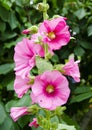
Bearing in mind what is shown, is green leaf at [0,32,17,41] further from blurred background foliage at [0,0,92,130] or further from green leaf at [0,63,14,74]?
green leaf at [0,63,14,74]

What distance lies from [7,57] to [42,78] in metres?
1.26

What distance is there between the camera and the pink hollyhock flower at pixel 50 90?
1.26 meters

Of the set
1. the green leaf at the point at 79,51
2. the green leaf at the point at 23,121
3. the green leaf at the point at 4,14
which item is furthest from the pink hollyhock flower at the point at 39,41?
the green leaf at the point at 79,51

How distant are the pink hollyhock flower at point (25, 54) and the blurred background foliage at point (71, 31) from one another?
0.75m

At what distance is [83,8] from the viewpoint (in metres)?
2.66

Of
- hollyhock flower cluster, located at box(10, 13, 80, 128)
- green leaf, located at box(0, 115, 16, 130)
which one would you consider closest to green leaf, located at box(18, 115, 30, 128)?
green leaf, located at box(0, 115, 16, 130)

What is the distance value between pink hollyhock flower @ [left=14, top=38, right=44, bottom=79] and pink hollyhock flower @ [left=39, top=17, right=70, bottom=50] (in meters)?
0.04

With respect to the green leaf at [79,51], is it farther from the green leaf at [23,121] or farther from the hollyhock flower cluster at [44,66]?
the hollyhock flower cluster at [44,66]

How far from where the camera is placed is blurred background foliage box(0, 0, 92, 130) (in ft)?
7.50

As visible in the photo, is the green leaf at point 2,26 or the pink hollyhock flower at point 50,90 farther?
the green leaf at point 2,26

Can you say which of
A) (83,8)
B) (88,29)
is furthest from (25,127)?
(83,8)

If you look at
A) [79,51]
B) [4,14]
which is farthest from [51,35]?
[79,51]

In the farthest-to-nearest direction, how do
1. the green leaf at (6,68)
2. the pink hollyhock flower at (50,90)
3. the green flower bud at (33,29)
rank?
the green leaf at (6,68)
the green flower bud at (33,29)
the pink hollyhock flower at (50,90)

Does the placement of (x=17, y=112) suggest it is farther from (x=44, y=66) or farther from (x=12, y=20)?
(x=12, y=20)
